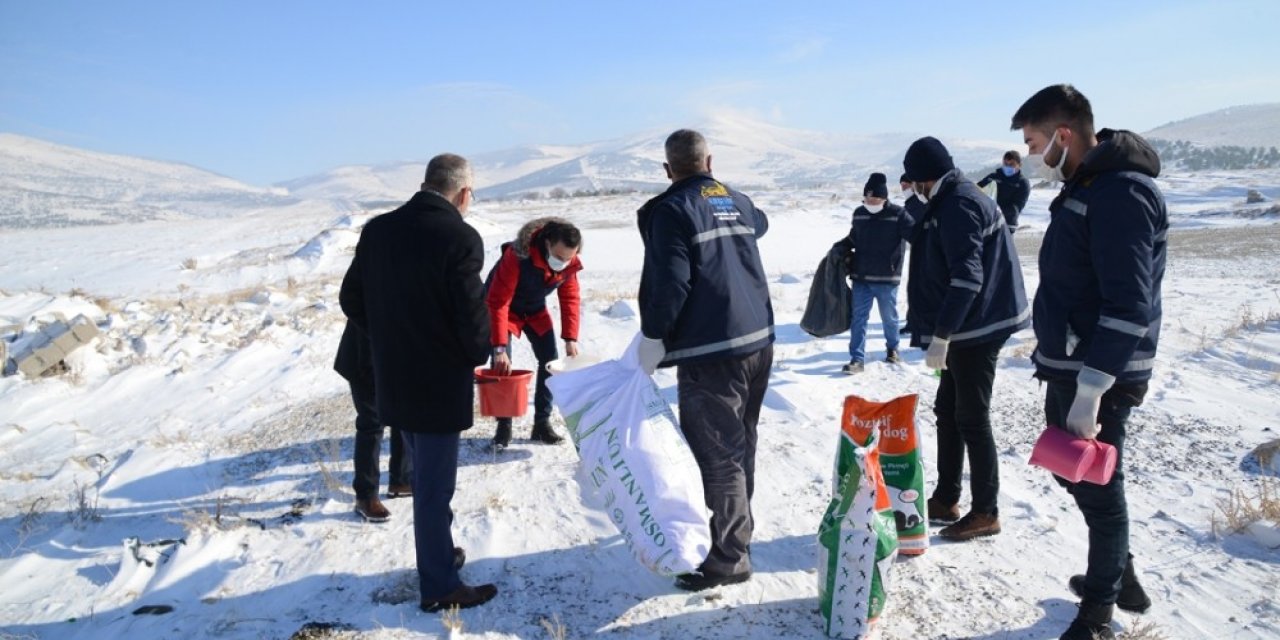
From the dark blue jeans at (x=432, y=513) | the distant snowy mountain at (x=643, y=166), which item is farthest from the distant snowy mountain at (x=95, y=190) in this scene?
the dark blue jeans at (x=432, y=513)

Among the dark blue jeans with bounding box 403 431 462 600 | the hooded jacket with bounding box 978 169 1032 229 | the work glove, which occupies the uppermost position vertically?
the hooded jacket with bounding box 978 169 1032 229

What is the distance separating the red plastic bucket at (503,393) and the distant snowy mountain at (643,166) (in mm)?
84969

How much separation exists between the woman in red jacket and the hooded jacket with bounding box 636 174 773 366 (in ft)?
5.11

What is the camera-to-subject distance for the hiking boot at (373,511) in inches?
159

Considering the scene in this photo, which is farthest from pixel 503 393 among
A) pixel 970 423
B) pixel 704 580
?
pixel 970 423

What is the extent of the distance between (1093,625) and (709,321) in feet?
6.19

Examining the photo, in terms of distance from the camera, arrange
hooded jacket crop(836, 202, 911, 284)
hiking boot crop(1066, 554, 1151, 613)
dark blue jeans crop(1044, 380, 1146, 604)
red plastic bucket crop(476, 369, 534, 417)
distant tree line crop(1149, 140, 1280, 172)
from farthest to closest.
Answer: distant tree line crop(1149, 140, 1280, 172) < hooded jacket crop(836, 202, 911, 284) < red plastic bucket crop(476, 369, 534, 417) < hiking boot crop(1066, 554, 1151, 613) < dark blue jeans crop(1044, 380, 1146, 604)

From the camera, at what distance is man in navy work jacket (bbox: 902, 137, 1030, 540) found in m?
3.40

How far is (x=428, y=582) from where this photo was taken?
3.16m

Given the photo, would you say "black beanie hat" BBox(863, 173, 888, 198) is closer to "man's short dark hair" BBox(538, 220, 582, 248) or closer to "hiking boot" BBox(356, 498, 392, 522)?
"man's short dark hair" BBox(538, 220, 582, 248)

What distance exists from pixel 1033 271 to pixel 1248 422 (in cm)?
876

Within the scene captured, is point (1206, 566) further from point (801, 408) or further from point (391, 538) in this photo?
point (391, 538)

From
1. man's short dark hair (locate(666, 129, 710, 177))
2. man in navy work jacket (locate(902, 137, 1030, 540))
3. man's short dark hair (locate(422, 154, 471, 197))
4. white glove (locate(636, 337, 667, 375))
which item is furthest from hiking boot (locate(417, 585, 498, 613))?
man in navy work jacket (locate(902, 137, 1030, 540))

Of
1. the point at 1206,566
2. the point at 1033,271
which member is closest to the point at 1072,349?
the point at 1206,566
